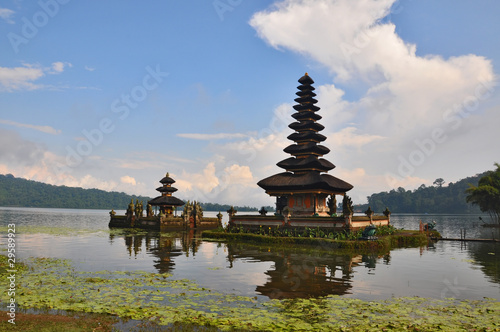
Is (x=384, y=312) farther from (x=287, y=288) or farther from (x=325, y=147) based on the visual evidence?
(x=325, y=147)

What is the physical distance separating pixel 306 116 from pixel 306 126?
5.34 ft

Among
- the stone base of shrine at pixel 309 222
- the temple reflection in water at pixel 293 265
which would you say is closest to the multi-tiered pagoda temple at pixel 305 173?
the stone base of shrine at pixel 309 222

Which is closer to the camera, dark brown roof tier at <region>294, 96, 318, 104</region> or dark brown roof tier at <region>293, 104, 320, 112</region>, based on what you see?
dark brown roof tier at <region>293, 104, 320, 112</region>

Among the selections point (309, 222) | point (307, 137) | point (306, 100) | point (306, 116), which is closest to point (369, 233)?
point (309, 222)

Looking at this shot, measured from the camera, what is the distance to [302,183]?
39.6 metres

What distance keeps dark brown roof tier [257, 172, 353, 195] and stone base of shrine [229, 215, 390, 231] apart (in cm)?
517

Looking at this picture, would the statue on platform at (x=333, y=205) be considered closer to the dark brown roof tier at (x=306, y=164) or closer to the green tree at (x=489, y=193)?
the dark brown roof tier at (x=306, y=164)

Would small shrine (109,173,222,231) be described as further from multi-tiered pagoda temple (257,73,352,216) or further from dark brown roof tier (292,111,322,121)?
dark brown roof tier (292,111,322,121)

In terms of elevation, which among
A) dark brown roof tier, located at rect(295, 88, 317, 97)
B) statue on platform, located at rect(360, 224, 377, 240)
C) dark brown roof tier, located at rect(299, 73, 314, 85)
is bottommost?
statue on platform, located at rect(360, 224, 377, 240)

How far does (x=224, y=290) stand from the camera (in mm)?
14453

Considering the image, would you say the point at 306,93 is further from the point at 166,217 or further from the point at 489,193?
the point at 489,193

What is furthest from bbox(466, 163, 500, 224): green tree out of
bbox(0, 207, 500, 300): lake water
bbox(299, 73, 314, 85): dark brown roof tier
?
bbox(0, 207, 500, 300): lake water

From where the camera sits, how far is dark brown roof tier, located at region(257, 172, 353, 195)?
1538 inches

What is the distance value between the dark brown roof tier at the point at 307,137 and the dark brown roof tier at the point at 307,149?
74 cm
